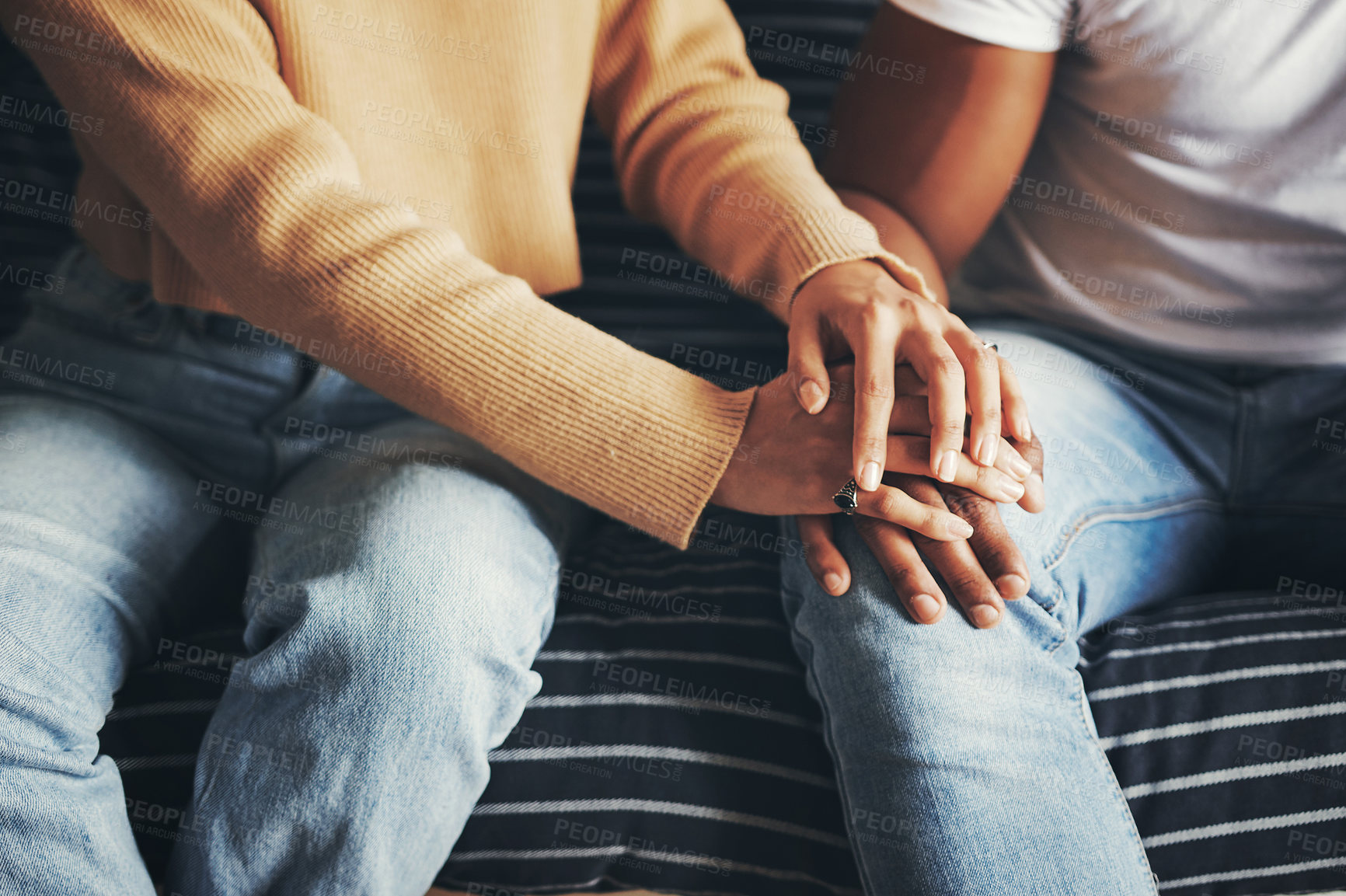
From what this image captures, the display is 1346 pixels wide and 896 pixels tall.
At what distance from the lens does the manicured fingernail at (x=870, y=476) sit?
604mm

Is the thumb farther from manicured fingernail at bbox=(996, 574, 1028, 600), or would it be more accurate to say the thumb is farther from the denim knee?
the denim knee

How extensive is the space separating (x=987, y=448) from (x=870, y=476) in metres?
0.10

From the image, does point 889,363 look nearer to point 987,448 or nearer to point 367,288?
point 987,448

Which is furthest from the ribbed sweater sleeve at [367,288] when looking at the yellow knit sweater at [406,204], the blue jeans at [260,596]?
the blue jeans at [260,596]

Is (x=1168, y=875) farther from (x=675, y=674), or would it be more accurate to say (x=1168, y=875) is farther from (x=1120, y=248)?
(x=1120, y=248)

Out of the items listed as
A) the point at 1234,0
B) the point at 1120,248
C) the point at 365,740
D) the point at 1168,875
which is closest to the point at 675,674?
the point at 365,740

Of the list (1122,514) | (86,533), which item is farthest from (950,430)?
(86,533)

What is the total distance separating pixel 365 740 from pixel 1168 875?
2.08 feet

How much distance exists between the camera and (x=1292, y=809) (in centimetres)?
64

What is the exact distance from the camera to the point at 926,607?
60 centimetres

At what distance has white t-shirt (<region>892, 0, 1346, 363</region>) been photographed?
27.6 inches

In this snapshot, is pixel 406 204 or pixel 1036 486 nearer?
pixel 1036 486

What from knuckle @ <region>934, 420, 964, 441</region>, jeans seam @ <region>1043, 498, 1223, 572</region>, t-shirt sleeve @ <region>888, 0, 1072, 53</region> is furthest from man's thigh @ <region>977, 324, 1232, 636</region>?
t-shirt sleeve @ <region>888, 0, 1072, 53</region>

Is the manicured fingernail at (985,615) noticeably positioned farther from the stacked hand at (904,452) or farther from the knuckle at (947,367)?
the knuckle at (947,367)
